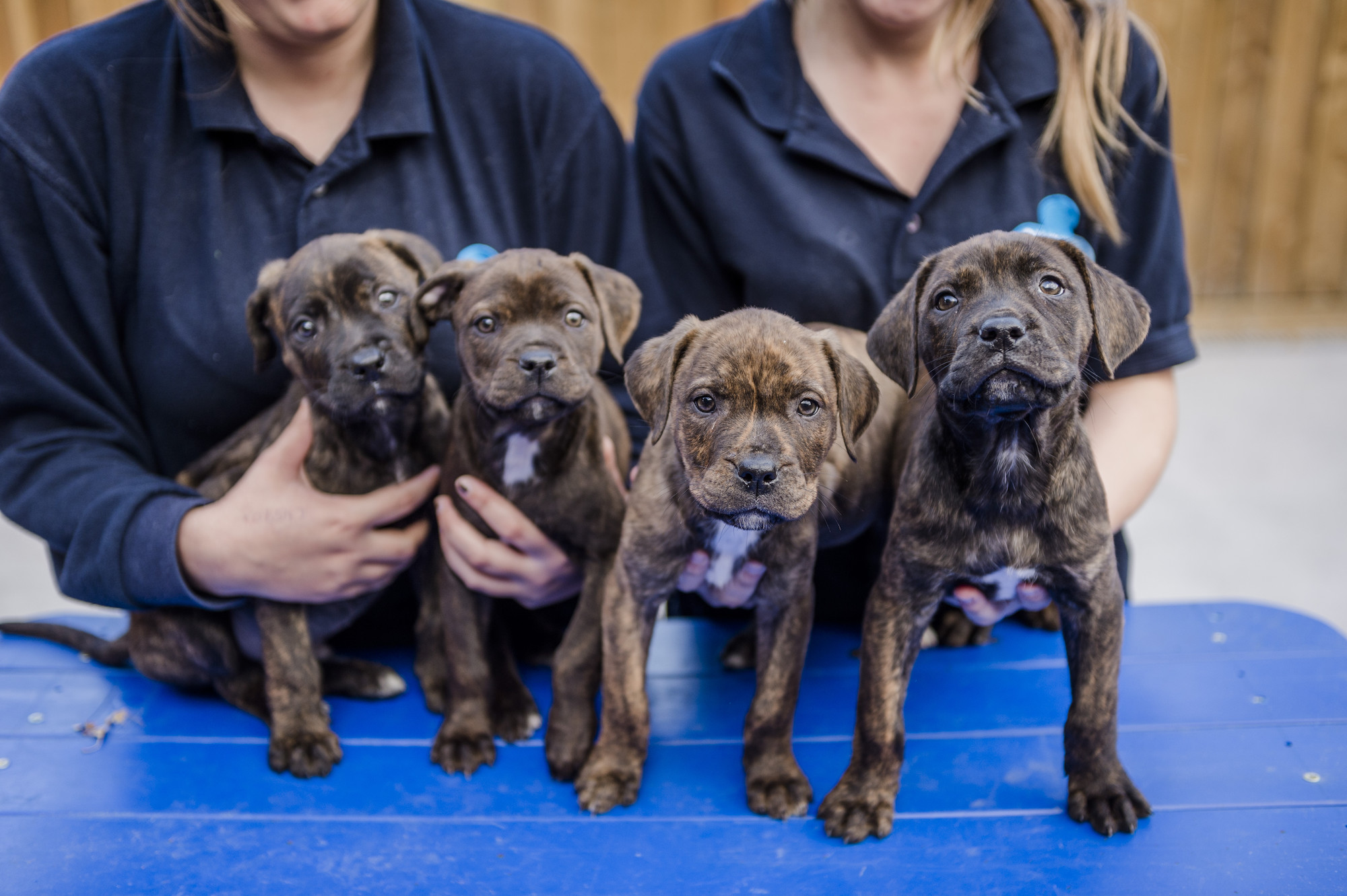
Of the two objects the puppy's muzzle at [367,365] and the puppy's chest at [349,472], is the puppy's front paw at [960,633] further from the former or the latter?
the puppy's muzzle at [367,365]

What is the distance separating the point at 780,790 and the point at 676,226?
2.15 metres

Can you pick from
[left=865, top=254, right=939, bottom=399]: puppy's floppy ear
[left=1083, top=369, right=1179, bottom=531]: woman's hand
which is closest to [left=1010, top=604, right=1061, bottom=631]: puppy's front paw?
[left=1083, top=369, right=1179, bottom=531]: woman's hand

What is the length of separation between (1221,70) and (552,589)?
10568mm

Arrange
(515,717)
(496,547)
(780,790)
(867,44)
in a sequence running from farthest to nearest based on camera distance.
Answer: (867,44) → (515,717) → (496,547) → (780,790)

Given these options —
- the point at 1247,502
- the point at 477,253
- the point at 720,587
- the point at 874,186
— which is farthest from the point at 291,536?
the point at 1247,502

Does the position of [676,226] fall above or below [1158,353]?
above

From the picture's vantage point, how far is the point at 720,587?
3119 millimetres

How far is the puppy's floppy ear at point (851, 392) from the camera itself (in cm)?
288

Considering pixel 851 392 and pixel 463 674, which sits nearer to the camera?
pixel 851 392

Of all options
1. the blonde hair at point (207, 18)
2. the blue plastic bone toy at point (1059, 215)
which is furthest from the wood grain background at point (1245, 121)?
the blue plastic bone toy at point (1059, 215)

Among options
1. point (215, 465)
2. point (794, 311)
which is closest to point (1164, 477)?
point (794, 311)

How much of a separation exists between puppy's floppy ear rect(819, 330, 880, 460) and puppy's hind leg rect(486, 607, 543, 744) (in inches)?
52.1

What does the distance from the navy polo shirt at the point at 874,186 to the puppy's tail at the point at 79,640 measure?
253 cm

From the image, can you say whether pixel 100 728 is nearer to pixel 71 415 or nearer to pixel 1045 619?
pixel 71 415
